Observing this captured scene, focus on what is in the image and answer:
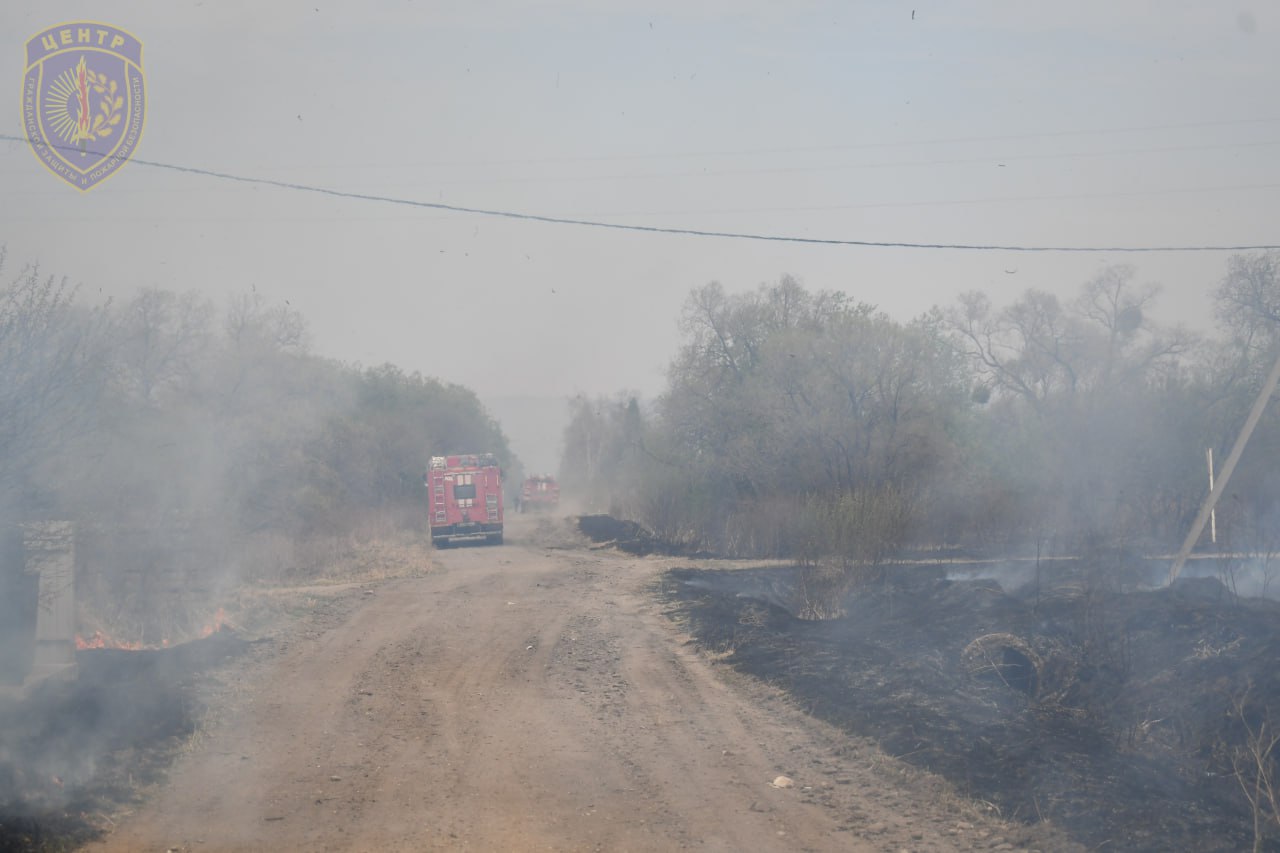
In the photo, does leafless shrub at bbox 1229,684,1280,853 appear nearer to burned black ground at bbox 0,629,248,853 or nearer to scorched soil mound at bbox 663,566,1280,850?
scorched soil mound at bbox 663,566,1280,850

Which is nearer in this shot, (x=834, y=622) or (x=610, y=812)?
(x=610, y=812)

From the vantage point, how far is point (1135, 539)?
20984mm

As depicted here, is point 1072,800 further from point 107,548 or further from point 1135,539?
point 1135,539

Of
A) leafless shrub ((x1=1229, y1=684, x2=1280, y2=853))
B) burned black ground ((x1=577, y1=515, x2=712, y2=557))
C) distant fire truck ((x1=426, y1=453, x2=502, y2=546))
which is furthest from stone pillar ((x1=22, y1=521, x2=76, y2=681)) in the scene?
distant fire truck ((x1=426, y1=453, x2=502, y2=546))

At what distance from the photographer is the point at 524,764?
802cm

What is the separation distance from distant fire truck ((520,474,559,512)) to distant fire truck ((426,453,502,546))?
3696cm

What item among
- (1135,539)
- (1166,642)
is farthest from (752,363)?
(1166,642)

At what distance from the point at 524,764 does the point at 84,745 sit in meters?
3.44

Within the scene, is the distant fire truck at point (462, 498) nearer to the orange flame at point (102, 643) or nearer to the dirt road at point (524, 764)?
the orange flame at point (102, 643)

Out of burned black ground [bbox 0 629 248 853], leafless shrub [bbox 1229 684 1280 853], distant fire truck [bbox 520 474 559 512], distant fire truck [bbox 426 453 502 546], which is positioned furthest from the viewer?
distant fire truck [bbox 520 474 559 512]

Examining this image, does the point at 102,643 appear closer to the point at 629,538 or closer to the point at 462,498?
the point at 629,538

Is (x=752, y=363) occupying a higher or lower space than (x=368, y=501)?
higher

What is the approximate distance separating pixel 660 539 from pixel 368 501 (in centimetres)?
1549

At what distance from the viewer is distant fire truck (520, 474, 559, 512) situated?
236 feet
